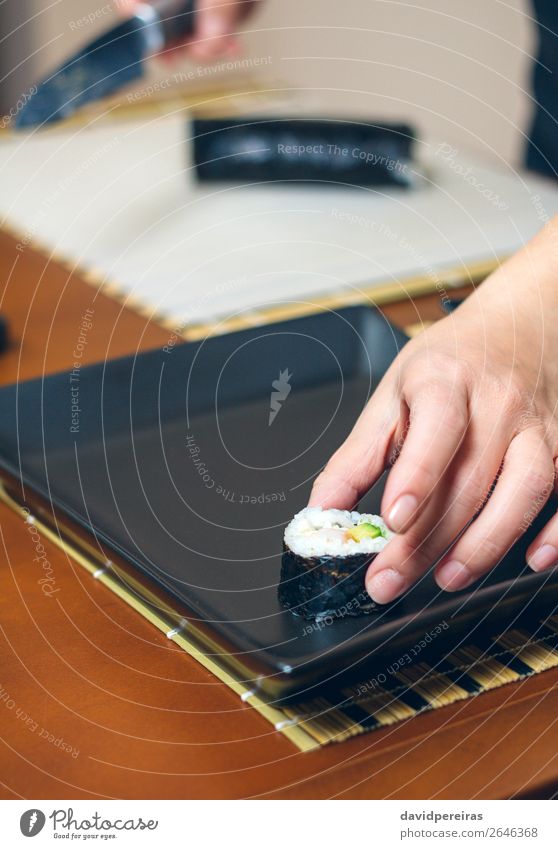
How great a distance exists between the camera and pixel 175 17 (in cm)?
119

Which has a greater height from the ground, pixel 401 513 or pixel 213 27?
pixel 213 27

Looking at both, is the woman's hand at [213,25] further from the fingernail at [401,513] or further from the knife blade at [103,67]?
the fingernail at [401,513]

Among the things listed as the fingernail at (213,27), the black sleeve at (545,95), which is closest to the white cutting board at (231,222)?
the black sleeve at (545,95)

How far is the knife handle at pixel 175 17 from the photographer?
3.82 feet

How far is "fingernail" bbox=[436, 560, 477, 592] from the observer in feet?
1.96

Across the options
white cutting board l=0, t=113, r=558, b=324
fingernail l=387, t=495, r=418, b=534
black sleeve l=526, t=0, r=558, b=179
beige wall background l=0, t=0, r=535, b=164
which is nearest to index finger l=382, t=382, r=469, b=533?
fingernail l=387, t=495, r=418, b=534

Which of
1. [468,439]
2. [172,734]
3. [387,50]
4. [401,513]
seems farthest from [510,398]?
[387,50]

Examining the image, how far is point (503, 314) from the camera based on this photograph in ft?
2.46

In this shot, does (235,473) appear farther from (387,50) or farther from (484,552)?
(387,50)

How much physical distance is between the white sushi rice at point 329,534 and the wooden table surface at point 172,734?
91 millimetres

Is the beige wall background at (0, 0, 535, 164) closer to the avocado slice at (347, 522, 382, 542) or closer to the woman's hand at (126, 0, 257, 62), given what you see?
the woman's hand at (126, 0, 257, 62)

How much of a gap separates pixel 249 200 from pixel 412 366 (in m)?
0.71

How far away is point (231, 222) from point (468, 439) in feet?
2.24
